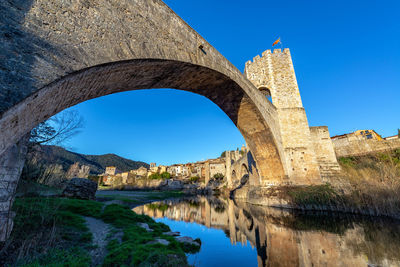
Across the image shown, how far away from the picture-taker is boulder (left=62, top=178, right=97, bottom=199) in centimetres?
993

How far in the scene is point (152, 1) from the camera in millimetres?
3896

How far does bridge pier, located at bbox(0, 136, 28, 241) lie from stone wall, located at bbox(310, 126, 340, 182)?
41.2 ft

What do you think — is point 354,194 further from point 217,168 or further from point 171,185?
point 217,168

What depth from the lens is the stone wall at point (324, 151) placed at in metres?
10.5

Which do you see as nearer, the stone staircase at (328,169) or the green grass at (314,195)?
the green grass at (314,195)

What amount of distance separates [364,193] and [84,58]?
9.16 m

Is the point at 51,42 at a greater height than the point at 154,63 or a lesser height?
lesser

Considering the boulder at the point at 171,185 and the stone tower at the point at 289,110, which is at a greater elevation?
the stone tower at the point at 289,110

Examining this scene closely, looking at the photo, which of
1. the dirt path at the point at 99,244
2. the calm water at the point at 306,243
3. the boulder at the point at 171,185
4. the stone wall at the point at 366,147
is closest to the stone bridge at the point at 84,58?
the dirt path at the point at 99,244

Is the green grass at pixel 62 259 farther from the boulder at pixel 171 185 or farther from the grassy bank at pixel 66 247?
the boulder at pixel 171 185

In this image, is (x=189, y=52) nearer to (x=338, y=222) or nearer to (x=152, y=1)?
(x=152, y=1)

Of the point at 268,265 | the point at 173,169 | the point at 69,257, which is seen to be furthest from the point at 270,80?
the point at 173,169

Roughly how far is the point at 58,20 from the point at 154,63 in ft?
5.25

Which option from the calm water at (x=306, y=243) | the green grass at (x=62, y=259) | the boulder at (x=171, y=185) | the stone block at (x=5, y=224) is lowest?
the calm water at (x=306, y=243)
